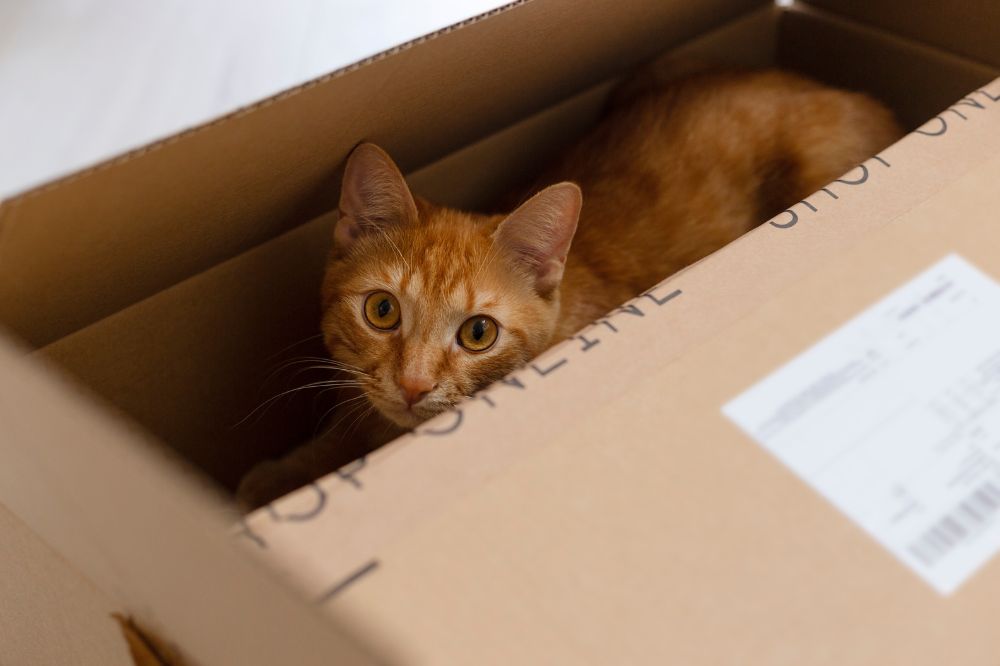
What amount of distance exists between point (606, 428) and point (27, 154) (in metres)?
1.76

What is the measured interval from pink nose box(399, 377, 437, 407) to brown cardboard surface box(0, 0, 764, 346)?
26 centimetres

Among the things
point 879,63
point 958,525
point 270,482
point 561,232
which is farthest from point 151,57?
point 958,525

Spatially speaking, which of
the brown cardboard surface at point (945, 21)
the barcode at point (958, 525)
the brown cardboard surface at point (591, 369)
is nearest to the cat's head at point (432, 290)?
the brown cardboard surface at point (591, 369)

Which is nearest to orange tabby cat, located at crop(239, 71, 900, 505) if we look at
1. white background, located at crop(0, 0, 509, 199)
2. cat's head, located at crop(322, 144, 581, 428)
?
cat's head, located at crop(322, 144, 581, 428)

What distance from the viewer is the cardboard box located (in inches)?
23.1

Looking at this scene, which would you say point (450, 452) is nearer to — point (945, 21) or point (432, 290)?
point (432, 290)

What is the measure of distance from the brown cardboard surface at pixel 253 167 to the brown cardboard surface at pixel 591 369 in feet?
1.20

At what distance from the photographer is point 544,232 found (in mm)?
1113

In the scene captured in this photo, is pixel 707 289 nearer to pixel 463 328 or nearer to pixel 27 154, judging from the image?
pixel 463 328

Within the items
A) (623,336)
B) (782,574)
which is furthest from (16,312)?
(782,574)

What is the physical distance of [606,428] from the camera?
2.30ft

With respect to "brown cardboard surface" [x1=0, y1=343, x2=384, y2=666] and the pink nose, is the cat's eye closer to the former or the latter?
the pink nose

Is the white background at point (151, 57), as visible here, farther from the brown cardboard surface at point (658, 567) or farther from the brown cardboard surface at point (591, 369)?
the brown cardboard surface at point (658, 567)

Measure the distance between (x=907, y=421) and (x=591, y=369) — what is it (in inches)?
10.3
